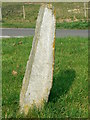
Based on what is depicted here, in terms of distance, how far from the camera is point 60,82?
601 centimetres

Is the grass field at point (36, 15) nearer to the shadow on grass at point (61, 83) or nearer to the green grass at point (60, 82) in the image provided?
the green grass at point (60, 82)

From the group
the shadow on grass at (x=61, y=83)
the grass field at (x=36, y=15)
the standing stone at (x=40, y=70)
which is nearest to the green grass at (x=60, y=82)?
the shadow on grass at (x=61, y=83)

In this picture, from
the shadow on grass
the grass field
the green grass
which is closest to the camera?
the green grass

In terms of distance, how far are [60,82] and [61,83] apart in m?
0.08

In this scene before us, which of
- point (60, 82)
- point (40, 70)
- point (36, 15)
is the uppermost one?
point (40, 70)

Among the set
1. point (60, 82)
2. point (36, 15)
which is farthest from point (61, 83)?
point (36, 15)

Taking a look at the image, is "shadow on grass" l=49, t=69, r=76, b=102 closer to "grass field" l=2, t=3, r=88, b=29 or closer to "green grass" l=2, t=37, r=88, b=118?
"green grass" l=2, t=37, r=88, b=118

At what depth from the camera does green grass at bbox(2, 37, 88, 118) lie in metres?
4.76

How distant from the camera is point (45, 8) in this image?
5004 millimetres

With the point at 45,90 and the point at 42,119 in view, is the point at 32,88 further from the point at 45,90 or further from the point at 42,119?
the point at 42,119

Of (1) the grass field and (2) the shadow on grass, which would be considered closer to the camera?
(2) the shadow on grass

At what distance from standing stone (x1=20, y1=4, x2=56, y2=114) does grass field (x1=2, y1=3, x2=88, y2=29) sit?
12703mm

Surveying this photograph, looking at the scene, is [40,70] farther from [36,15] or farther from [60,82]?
[36,15]

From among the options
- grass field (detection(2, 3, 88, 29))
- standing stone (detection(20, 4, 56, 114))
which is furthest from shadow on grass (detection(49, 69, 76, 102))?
grass field (detection(2, 3, 88, 29))
